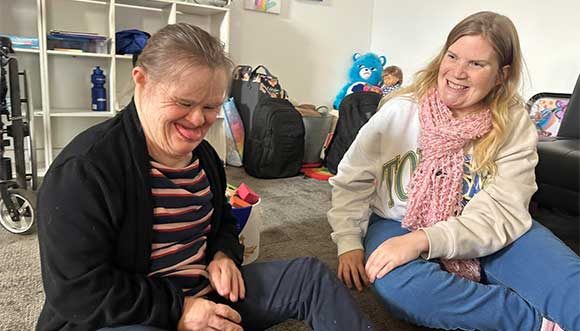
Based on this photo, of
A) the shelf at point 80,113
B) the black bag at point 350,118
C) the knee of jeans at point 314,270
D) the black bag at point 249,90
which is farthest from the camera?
the black bag at point 249,90

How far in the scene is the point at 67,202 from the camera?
67 cm

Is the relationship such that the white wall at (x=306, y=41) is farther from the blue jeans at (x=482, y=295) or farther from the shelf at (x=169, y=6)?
the blue jeans at (x=482, y=295)

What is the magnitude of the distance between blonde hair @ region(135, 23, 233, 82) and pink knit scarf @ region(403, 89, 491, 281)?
63 centimetres

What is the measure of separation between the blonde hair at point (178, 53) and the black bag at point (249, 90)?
2089mm

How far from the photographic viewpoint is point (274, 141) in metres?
2.68

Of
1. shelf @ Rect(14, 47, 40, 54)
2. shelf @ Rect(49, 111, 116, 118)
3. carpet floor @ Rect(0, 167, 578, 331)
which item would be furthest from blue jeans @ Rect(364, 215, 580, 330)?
shelf @ Rect(14, 47, 40, 54)

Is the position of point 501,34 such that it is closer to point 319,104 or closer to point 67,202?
point 67,202

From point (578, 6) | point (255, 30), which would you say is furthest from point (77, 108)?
point (578, 6)

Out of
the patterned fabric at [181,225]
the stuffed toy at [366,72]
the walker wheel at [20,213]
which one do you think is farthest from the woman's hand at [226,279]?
the stuffed toy at [366,72]

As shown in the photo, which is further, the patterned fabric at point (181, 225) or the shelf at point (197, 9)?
the shelf at point (197, 9)

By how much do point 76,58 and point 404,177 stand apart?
7.24ft

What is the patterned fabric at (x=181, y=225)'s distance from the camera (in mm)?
793

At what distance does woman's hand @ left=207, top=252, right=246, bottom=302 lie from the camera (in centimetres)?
85

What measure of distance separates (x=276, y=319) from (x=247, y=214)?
0.56m
